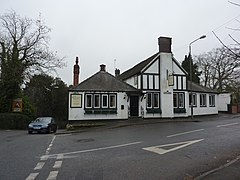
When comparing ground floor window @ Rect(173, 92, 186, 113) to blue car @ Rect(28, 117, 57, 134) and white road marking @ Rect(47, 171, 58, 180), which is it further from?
white road marking @ Rect(47, 171, 58, 180)

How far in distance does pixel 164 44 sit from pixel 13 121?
1978cm

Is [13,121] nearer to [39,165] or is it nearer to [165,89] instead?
[165,89]

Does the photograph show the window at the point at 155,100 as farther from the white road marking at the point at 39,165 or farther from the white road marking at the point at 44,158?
the white road marking at the point at 39,165

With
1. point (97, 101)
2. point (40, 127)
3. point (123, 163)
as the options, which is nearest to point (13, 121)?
point (40, 127)

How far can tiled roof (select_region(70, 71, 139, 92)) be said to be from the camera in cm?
2945

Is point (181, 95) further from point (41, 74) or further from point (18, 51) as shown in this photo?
point (18, 51)

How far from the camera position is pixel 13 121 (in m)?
30.2

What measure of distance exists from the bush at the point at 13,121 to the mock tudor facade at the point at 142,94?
614 centimetres

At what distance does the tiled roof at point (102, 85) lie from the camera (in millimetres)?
29453

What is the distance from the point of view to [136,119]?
30.5m

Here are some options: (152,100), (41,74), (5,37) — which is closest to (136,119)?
(152,100)

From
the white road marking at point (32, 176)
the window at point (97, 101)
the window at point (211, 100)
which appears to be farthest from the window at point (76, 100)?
the white road marking at point (32, 176)

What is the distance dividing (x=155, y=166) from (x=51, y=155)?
178 inches

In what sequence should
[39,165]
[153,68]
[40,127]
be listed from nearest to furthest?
[39,165]
[40,127]
[153,68]
